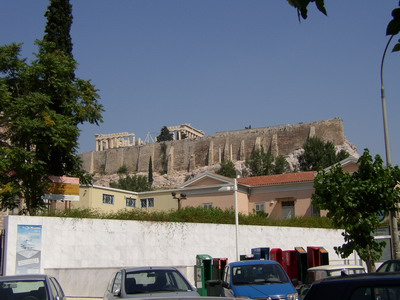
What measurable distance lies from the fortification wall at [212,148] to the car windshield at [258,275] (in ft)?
297

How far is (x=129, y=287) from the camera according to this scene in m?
11.1

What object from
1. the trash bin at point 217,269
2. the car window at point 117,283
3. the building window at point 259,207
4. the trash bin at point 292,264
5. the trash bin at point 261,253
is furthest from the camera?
the building window at point 259,207

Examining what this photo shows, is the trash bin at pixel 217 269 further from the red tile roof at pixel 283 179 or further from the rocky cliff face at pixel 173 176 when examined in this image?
the rocky cliff face at pixel 173 176

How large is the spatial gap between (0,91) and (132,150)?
4383 inches

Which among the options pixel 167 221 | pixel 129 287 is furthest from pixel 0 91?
pixel 129 287

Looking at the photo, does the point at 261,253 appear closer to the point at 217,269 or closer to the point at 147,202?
the point at 217,269

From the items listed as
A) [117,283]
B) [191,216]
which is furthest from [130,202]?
[117,283]

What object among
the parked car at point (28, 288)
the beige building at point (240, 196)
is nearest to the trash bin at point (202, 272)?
the parked car at point (28, 288)

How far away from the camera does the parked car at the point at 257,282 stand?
13.3 metres

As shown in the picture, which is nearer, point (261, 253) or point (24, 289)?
point (24, 289)

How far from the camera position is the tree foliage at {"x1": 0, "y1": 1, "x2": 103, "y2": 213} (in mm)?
23406

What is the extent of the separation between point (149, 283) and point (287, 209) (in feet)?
112

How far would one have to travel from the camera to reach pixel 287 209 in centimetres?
4419

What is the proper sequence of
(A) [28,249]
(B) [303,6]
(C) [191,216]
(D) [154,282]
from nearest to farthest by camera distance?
(B) [303,6] → (D) [154,282] → (A) [28,249] → (C) [191,216]
